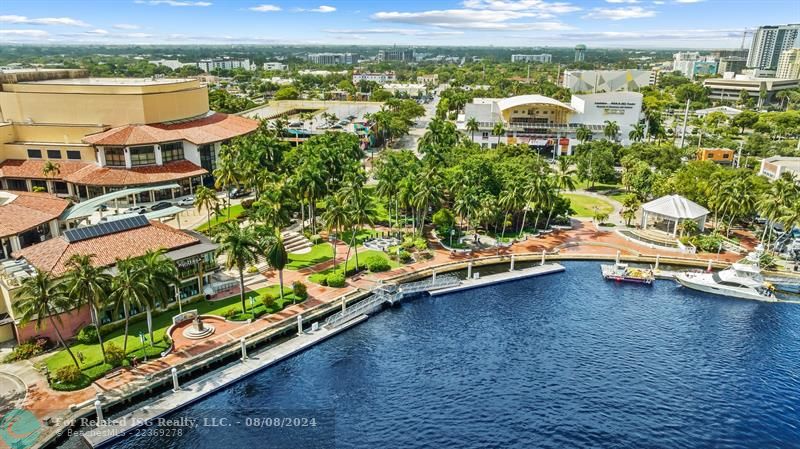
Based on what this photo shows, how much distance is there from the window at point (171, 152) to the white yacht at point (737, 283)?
312 ft

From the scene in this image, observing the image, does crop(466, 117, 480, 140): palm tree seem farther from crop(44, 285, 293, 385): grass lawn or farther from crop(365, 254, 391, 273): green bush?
crop(44, 285, 293, 385): grass lawn

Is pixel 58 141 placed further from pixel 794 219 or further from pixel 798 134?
pixel 798 134

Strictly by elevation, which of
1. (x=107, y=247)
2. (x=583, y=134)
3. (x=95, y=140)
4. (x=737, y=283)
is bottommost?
(x=737, y=283)

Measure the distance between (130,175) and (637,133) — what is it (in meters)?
128

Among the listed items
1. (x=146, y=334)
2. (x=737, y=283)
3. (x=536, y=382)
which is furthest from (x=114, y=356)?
(x=737, y=283)

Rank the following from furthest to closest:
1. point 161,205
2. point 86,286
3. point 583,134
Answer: point 583,134, point 161,205, point 86,286

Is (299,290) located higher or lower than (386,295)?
higher

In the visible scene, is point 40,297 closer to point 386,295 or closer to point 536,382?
point 386,295

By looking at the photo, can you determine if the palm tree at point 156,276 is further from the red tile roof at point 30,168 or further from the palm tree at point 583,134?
the palm tree at point 583,134

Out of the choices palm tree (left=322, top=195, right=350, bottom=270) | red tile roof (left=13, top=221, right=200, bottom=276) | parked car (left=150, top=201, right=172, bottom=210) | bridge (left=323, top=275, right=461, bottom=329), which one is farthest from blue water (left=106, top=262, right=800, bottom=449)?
parked car (left=150, top=201, right=172, bottom=210)

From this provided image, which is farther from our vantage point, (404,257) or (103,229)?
(404,257)

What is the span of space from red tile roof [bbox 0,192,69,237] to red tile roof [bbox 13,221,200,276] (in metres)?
9.31

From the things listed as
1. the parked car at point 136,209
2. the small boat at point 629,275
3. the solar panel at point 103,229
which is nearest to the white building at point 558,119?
the small boat at point 629,275

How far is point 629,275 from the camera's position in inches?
3007
